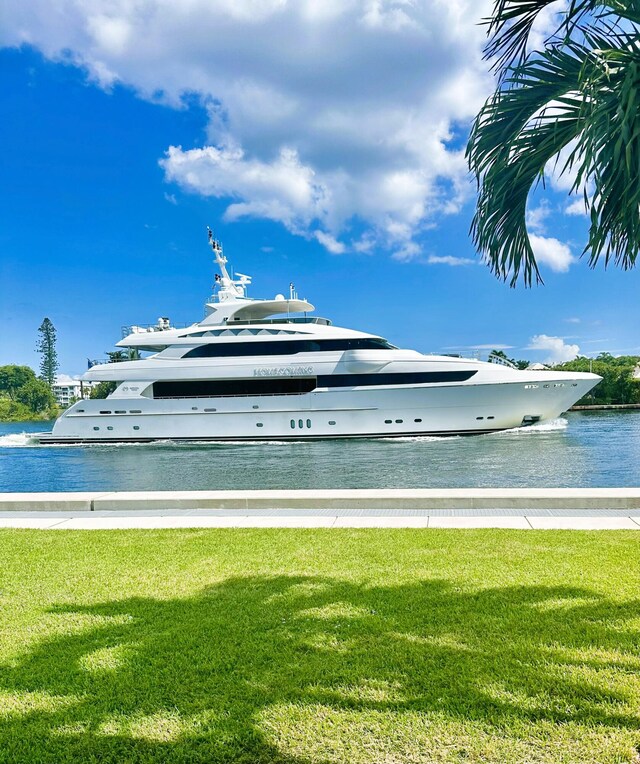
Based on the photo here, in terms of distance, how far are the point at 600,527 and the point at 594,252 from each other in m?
4.20

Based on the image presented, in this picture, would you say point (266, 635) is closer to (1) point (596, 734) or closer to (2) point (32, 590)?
(1) point (596, 734)

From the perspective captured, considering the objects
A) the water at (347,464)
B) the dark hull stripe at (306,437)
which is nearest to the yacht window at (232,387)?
the dark hull stripe at (306,437)

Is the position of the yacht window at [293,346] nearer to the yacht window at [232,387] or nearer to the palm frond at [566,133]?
the yacht window at [232,387]

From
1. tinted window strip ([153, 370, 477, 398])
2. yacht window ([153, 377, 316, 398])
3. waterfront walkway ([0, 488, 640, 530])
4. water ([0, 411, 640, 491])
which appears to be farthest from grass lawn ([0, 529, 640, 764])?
yacht window ([153, 377, 316, 398])

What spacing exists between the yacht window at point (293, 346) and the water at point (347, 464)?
15.8 ft

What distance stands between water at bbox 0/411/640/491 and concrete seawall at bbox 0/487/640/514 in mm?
7294

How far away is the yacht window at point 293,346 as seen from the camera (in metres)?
28.1

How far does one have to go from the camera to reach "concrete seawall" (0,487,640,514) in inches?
287

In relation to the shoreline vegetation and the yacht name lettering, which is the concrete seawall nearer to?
the yacht name lettering

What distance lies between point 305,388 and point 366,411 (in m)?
3.41

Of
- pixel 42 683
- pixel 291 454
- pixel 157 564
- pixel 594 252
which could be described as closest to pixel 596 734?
pixel 594 252

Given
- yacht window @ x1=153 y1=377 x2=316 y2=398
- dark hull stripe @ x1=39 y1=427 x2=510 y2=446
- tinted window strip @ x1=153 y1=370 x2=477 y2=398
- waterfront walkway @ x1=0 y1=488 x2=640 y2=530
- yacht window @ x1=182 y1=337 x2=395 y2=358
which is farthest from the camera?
yacht window @ x1=153 y1=377 x2=316 y2=398

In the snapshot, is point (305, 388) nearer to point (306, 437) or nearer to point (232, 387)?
point (306, 437)

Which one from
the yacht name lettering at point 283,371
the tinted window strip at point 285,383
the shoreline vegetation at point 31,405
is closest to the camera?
the tinted window strip at point 285,383
